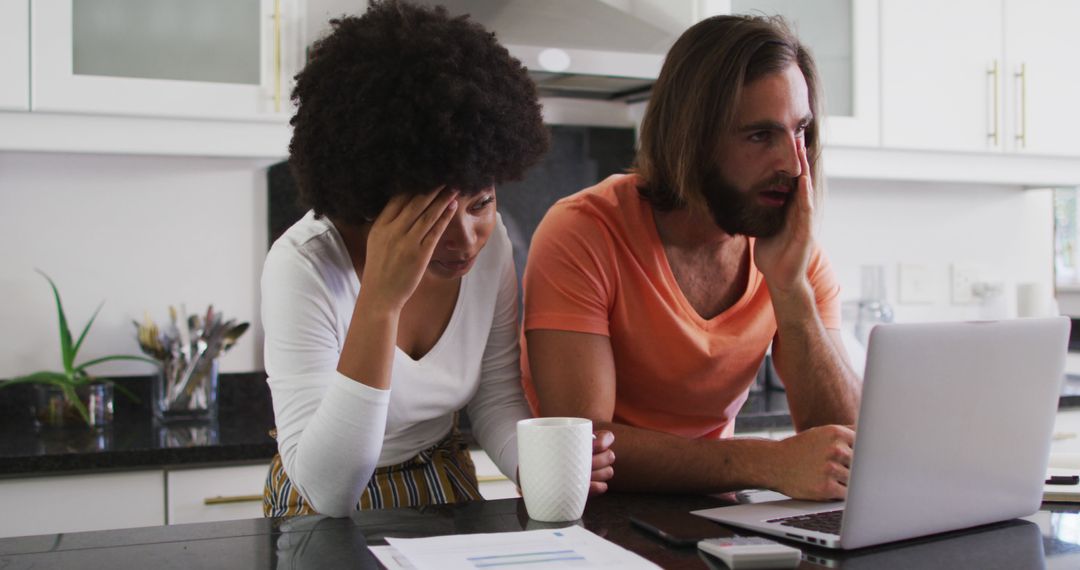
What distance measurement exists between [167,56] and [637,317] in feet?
3.67

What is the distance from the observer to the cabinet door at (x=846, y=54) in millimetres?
2553

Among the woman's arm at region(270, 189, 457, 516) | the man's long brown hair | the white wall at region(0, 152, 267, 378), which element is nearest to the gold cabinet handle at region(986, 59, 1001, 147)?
the man's long brown hair

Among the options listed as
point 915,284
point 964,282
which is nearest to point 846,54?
point 915,284

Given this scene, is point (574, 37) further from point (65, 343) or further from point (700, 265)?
point (65, 343)

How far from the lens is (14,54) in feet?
6.15

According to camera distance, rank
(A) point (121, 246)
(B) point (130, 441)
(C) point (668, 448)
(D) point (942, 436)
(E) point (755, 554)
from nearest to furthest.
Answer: (E) point (755, 554)
(D) point (942, 436)
(C) point (668, 448)
(B) point (130, 441)
(A) point (121, 246)

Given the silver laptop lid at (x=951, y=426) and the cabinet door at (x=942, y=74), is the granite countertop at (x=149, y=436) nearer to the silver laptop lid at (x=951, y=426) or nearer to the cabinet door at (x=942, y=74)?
the cabinet door at (x=942, y=74)

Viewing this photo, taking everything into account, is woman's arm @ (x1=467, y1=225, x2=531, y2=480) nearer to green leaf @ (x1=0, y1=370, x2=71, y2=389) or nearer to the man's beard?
the man's beard

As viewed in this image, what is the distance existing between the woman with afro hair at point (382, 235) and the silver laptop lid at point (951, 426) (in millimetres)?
312

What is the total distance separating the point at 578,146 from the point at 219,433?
116 centimetres

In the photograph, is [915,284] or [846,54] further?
[915,284]

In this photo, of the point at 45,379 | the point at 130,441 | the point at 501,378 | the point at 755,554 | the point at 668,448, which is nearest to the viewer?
the point at 755,554

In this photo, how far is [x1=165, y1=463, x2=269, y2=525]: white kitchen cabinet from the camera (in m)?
1.83

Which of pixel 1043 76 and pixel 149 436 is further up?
pixel 1043 76
